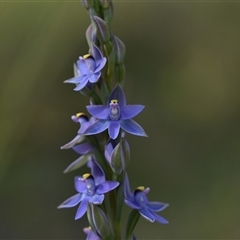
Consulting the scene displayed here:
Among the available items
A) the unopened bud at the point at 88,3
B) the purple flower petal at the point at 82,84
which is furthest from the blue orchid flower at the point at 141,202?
the unopened bud at the point at 88,3

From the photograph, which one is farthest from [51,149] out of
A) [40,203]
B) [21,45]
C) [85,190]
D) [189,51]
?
[85,190]

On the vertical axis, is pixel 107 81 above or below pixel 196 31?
below

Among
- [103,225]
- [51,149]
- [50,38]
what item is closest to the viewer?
[103,225]

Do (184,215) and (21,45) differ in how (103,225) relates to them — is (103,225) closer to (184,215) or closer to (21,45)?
(184,215)

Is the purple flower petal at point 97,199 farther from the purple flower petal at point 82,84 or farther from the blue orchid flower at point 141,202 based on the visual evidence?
the purple flower petal at point 82,84

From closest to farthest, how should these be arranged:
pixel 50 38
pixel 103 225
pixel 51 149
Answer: pixel 103 225
pixel 50 38
pixel 51 149

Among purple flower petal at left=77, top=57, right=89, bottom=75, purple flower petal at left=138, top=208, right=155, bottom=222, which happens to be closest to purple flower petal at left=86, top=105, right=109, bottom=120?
purple flower petal at left=77, top=57, right=89, bottom=75

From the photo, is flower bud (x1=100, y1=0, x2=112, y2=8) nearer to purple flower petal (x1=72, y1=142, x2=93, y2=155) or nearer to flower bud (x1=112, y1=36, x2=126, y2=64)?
flower bud (x1=112, y1=36, x2=126, y2=64)
